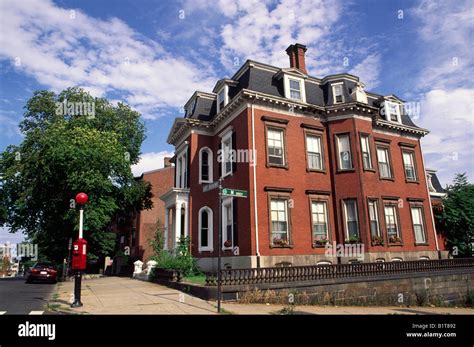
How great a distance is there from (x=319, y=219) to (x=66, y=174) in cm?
1948

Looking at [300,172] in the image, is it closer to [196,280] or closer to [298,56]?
[196,280]

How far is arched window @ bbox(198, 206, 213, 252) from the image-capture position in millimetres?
20391

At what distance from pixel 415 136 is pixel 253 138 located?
43.3 ft

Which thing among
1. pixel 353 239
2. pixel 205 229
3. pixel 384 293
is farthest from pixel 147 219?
pixel 384 293

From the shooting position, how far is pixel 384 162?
69.4ft

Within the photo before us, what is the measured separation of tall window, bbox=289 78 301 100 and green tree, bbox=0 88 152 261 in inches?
608

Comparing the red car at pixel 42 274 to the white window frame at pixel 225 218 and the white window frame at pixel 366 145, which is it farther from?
the white window frame at pixel 366 145

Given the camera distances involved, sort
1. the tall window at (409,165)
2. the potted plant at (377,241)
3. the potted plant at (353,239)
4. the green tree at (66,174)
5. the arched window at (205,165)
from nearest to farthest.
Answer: the potted plant at (353,239), the potted plant at (377,241), the arched window at (205,165), the tall window at (409,165), the green tree at (66,174)

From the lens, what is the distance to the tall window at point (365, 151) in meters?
19.4

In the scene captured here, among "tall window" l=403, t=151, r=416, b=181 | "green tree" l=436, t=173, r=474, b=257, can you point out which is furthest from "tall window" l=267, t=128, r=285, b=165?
"green tree" l=436, t=173, r=474, b=257

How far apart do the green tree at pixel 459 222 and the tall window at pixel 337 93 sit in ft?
37.1

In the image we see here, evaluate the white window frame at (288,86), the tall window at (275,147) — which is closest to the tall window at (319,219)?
the tall window at (275,147)
